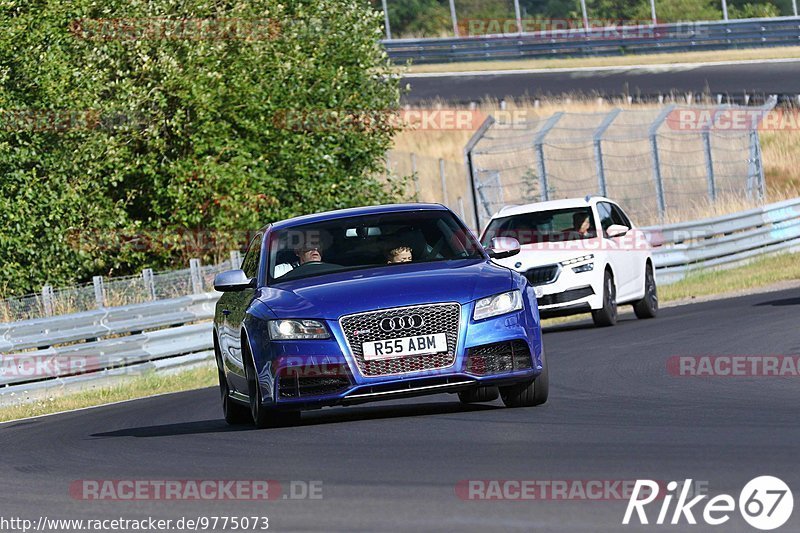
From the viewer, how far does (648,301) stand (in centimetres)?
2155

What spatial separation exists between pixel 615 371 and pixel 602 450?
5516mm

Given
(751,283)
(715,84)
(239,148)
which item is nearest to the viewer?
(751,283)

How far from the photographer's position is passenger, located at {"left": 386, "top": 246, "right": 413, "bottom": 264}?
1153 centimetres

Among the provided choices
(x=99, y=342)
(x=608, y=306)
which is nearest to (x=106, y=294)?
(x=99, y=342)

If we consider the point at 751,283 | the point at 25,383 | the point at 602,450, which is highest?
the point at 602,450

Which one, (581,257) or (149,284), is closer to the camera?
(581,257)

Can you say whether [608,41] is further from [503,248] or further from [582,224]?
[503,248]

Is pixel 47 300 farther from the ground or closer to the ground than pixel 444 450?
closer to the ground

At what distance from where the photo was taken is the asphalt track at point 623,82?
149ft

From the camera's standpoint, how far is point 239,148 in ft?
91.8

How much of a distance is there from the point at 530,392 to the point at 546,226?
998 centimetres

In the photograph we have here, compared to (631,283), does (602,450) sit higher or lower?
higher

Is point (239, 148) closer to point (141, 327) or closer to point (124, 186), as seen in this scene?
point (124, 186)

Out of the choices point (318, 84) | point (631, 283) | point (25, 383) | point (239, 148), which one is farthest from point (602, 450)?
point (318, 84)
